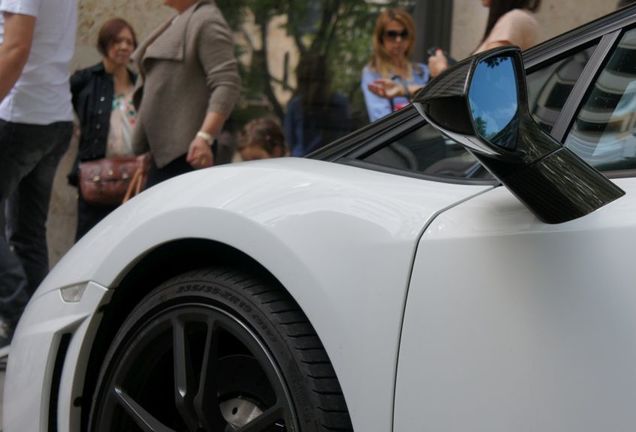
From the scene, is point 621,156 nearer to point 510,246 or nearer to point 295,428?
point 510,246

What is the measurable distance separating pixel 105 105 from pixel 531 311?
4192 millimetres

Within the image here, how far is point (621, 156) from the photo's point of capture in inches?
83.9

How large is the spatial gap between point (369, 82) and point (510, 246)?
3786mm

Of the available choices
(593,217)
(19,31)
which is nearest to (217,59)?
(19,31)

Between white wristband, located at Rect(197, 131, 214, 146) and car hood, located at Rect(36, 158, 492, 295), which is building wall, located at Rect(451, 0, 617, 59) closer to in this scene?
white wristband, located at Rect(197, 131, 214, 146)

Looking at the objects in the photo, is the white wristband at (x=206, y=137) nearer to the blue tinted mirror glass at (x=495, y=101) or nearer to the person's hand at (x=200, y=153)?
the person's hand at (x=200, y=153)

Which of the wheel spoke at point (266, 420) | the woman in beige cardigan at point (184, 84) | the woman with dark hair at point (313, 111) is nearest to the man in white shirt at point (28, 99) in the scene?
the woman in beige cardigan at point (184, 84)

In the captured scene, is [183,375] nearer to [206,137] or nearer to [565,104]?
[565,104]

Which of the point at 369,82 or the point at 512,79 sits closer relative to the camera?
the point at 512,79

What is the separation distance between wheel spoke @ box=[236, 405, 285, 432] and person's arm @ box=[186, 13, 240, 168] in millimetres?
2360

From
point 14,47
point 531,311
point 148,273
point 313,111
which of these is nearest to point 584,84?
point 531,311

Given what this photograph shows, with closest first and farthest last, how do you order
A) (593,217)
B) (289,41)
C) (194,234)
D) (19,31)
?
(593,217), (194,234), (19,31), (289,41)

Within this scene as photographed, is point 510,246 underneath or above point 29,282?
above

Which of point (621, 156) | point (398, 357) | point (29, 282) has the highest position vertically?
point (621, 156)
